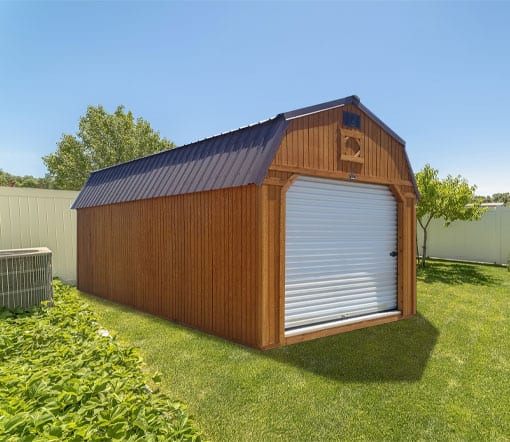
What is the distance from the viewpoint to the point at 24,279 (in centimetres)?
602

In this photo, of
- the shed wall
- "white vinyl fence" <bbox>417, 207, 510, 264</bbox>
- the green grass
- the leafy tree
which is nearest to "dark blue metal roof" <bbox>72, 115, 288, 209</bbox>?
the shed wall

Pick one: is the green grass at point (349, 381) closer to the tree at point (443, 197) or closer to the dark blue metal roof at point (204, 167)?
the dark blue metal roof at point (204, 167)

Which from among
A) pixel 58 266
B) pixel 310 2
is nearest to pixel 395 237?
pixel 310 2

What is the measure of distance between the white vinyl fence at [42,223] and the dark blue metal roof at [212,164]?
2.89 metres

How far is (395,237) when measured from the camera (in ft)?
21.1

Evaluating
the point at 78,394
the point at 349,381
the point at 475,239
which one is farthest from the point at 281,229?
the point at 475,239

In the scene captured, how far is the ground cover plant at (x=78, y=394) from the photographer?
2.27m

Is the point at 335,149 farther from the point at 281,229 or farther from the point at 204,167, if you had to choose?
the point at 204,167

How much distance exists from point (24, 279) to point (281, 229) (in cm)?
535

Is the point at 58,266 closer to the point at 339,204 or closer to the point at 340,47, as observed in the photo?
the point at 339,204

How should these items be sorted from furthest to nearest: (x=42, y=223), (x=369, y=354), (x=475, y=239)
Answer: (x=475, y=239), (x=42, y=223), (x=369, y=354)

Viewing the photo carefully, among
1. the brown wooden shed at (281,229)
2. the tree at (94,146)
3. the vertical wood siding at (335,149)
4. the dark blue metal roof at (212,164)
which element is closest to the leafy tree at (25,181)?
the tree at (94,146)

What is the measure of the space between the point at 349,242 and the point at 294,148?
2172mm

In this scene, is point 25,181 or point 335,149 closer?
point 335,149
